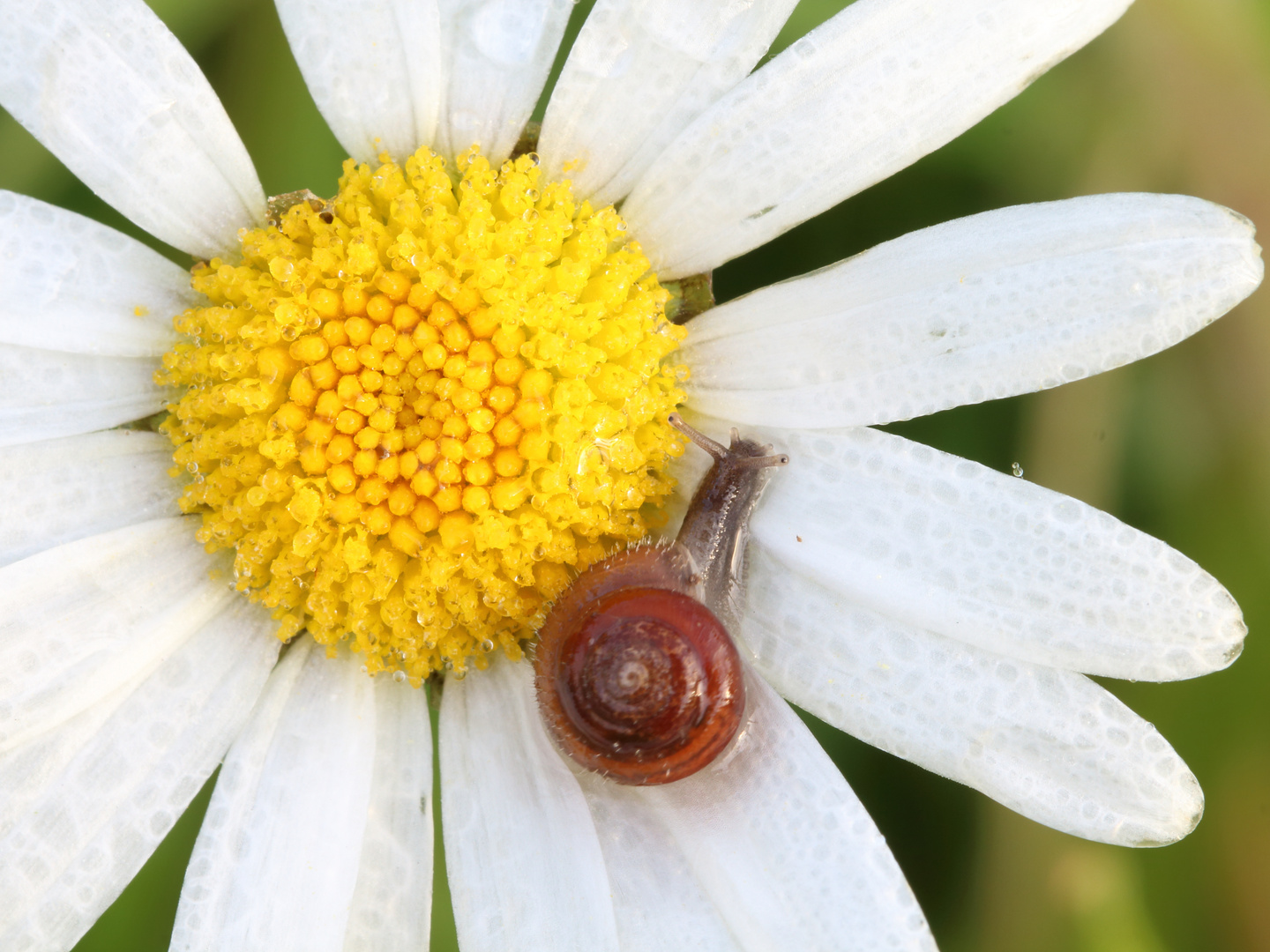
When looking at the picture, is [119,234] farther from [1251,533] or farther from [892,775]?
[1251,533]

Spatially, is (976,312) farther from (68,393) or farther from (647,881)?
(68,393)

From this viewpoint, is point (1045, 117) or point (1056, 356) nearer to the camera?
point (1056, 356)

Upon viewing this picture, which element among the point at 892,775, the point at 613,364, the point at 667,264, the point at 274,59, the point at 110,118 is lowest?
the point at 892,775

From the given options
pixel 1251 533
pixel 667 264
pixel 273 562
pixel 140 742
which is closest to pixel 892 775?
pixel 1251 533

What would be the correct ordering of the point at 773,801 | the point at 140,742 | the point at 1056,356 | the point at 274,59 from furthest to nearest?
the point at 274,59 → the point at 140,742 → the point at 773,801 → the point at 1056,356

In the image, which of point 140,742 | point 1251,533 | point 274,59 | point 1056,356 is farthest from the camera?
point 274,59

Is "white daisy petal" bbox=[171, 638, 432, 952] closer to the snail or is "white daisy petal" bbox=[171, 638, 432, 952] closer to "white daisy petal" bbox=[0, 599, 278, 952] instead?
"white daisy petal" bbox=[0, 599, 278, 952]
